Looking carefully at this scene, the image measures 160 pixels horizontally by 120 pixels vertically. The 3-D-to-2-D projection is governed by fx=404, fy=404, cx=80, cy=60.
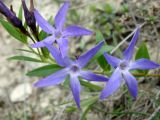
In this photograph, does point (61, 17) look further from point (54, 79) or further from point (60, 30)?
point (54, 79)

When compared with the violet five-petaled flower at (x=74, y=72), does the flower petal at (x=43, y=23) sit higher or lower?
higher

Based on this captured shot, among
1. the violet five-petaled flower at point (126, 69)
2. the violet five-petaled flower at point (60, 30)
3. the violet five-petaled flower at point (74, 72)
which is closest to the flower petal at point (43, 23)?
the violet five-petaled flower at point (60, 30)

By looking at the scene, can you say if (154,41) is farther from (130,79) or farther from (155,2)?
(130,79)

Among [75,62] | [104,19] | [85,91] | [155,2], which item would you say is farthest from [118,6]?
[75,62]

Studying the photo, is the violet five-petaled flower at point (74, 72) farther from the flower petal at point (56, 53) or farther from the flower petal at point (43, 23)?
the flower petal at point (43, 23)

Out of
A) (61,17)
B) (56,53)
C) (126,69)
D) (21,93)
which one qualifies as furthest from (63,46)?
(21,93)
